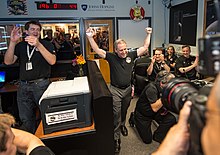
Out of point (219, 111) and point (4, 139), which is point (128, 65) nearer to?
point (4, 139)

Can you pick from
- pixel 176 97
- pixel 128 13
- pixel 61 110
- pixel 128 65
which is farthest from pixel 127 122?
pixel 128 13

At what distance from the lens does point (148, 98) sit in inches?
94.9

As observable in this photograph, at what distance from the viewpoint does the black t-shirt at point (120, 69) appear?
2.65 m

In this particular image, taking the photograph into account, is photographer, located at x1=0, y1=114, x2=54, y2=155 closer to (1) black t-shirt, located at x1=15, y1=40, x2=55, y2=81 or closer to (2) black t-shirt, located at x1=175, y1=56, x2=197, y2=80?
(1) black t-shirt, located at x1=15, y1=40, x2=55, y2=81

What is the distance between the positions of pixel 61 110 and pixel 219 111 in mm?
1234

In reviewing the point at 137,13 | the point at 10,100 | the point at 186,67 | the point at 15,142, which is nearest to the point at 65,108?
the point at 15,142

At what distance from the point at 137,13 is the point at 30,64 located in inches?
173

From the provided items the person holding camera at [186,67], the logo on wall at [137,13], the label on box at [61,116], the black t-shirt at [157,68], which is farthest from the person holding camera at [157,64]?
the logo on wall at [137,13]

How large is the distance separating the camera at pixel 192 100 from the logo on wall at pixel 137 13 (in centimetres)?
527

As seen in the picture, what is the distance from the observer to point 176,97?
0.79m

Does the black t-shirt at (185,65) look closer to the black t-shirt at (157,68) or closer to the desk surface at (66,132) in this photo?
the black t-shirt at (157,68)

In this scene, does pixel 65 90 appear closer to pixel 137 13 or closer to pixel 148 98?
pixel 148 98

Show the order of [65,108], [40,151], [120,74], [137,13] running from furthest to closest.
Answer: [137,13] < [120,74] < [65,108] < [40,151]

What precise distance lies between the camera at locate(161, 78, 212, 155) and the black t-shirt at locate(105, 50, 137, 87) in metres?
1.75
